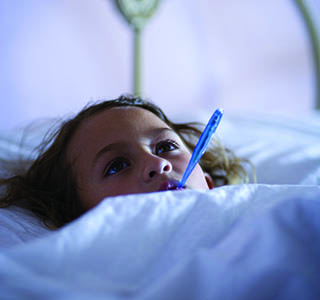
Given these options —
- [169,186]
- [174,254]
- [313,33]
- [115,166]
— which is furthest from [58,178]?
[313,33]

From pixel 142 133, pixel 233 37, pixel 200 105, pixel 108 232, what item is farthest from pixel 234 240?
pixel 233 37

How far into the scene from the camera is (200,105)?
210 cm

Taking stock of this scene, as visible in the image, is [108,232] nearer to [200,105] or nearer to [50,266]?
[50,266]

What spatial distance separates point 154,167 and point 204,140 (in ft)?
0.29

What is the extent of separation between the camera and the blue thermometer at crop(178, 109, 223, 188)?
1.73 feet

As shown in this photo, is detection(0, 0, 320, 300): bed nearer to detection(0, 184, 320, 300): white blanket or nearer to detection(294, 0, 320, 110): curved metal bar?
detection(0, 184, 320, 300): white blanket

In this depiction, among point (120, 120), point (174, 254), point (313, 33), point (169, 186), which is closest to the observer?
point (174, 254)

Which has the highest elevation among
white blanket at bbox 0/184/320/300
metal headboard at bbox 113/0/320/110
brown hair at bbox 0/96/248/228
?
metal headboard at bbox 113/0/320/110

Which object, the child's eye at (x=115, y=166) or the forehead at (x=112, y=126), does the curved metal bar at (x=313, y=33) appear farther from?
the child's eye at (x=115, y=166)

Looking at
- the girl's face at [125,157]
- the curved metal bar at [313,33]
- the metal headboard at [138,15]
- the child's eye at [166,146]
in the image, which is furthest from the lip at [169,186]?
the curved metal bar at [313,33]

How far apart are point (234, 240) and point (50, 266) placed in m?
0.17

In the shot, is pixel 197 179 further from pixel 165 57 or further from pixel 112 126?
pixel 165 57

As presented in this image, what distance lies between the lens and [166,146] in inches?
25.9

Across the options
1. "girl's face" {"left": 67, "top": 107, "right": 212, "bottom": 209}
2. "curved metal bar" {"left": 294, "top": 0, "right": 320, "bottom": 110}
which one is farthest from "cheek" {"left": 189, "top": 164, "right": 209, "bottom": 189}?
"curved metal bar" {"left": 294, "top": 0, "right": 320, "bottom": 110}
